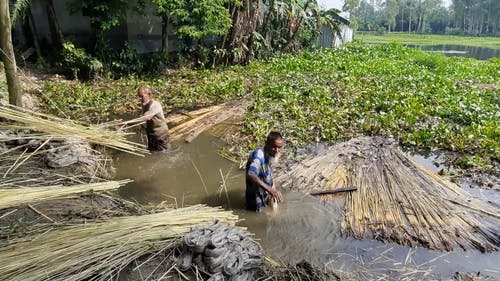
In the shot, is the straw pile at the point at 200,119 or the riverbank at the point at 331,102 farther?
the straw pile at the point at 200,119

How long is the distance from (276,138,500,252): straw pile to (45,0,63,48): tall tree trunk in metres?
8.41

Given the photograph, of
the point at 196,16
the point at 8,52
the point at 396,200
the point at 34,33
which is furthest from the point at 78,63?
the point at 396,200

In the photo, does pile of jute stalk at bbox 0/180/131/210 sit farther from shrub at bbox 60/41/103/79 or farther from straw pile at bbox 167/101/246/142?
shrub at bbox 60/41/103/79

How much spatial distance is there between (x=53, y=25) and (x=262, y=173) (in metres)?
9.20

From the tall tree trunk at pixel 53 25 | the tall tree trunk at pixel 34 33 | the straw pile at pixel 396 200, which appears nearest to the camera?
the straw pile at pixel 396 200

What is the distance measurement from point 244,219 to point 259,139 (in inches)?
97.4

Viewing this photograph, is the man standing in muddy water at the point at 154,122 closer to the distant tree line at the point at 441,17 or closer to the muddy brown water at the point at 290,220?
the muddy brown water at the point at 290,220

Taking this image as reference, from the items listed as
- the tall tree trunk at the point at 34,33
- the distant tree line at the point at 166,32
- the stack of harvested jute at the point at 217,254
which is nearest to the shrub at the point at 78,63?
the distant tree line at the point at 166,32

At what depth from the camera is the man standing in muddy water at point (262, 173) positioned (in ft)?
14.7

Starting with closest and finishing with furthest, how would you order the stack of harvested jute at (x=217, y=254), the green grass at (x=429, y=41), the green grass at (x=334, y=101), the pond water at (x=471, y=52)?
the stack of harvested jute at (x=217, y=254), the green grass at (x=334, y=101), the pond water at (x=471, y=52), the green grass at (x=429, y=41)

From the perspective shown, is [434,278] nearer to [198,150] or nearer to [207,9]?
[198,150]

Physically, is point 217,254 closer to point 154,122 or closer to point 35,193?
point 35,193

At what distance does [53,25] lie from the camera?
1087 cm

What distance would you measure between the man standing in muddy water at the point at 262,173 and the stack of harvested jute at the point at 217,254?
144 centimetres
